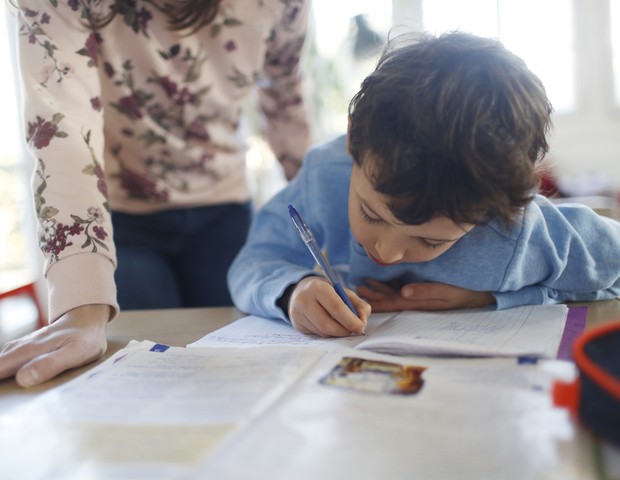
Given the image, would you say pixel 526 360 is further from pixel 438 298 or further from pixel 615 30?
pixel 615 30

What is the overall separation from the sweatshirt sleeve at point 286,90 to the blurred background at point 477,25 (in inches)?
47.1

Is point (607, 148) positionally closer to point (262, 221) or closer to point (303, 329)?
point (262, 221)

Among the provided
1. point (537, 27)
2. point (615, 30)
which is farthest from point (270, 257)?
point (615, 30)

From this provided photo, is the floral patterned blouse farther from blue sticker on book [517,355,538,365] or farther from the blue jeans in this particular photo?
blue sticker on book [517,355,538,365]

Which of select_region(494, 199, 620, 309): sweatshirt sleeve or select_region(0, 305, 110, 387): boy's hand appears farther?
select_region(494, 199, 620, 309): sweatshirt sleeve

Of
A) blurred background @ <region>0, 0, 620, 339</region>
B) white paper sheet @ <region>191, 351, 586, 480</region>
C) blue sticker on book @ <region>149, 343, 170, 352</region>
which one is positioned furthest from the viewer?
blurred background @ <region>0, 0, 620, 339</region>

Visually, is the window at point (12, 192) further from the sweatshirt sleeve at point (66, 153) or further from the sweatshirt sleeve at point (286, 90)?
the sweatshirt sleeve at point (66, 153)

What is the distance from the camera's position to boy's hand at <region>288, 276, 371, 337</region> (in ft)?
2.40


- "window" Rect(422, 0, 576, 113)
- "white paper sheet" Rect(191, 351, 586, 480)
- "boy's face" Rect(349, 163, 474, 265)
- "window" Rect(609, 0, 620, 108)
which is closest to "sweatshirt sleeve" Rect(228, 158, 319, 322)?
"boy's face" Rect(349, 163, 474, 265)

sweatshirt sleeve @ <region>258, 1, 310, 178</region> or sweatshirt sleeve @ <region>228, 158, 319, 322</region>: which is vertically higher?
sweatshirt sleeve @ <region>258, 1, 310, 178</region>

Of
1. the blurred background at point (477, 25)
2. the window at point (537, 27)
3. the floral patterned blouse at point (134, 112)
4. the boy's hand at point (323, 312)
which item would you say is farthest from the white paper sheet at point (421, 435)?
the window at point (537, 27)

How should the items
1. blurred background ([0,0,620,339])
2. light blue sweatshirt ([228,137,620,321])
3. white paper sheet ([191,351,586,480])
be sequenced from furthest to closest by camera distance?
blurred background ([0,0,620,339]), light blue sweatshirt ([228,137,620,321]), white paper sheet ([191,351,586,480])

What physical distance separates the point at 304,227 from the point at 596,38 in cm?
304

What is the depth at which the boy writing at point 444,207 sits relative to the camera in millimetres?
→ 675
